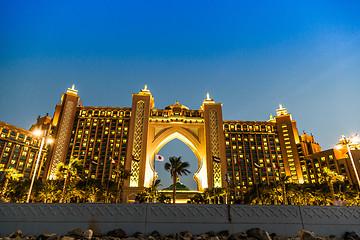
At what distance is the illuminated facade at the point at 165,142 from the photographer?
81438mm

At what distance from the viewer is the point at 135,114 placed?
88125 millimetres

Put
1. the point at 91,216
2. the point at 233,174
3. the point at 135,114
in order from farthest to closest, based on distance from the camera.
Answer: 1. the point at 233,174
2. the point at 135,114
3. the point at 91,216

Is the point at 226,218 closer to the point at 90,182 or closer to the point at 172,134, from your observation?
the point at 90,182

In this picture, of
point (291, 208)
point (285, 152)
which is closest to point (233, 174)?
point (285, 152)

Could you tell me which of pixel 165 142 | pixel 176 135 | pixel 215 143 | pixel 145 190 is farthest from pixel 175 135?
pixel 145 190

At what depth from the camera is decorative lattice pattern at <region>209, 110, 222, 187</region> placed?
78.6 m

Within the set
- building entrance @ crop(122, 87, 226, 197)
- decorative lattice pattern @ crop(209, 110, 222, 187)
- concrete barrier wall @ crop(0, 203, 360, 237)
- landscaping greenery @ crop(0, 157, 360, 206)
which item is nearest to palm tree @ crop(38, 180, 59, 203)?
landscaping greenery @ crop(0, 157, 360, 206)

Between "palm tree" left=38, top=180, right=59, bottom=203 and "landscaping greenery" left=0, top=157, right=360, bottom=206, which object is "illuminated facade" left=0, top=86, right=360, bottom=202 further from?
"palm tree" left=38, top=180, right=59, bottom=203

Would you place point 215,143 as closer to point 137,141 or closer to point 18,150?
point 137,141

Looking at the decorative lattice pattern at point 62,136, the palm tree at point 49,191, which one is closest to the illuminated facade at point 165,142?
the decorative lattice pattern at point 62,136

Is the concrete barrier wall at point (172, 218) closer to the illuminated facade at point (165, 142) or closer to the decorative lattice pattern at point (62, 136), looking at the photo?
the illuminated facade at point (165, 142)

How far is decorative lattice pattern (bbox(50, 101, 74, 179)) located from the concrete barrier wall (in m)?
66.4

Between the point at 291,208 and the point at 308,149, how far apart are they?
4432 inches

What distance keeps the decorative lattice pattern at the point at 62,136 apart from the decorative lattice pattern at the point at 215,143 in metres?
51.2
